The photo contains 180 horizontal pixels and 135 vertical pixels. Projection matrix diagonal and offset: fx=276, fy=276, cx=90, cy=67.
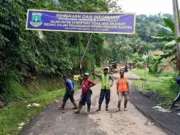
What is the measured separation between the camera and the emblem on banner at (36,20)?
1269 centimetres

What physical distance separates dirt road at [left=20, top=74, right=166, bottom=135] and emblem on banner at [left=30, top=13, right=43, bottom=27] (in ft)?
14.6

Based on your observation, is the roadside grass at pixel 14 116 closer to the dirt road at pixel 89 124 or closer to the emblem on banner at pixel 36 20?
the dirt road at pixel 89 124

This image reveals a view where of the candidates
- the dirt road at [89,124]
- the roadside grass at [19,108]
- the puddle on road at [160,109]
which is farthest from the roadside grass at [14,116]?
the puddle on road at [160,109]

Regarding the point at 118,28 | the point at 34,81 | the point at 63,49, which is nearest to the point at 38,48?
the point at 34,81

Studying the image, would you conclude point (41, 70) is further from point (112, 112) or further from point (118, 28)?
point (112, 112)

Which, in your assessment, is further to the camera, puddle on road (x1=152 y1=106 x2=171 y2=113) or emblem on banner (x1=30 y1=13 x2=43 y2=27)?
emblem on banner (x1=30 y1=13 x2=43 y2=27)

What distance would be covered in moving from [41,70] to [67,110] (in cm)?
684

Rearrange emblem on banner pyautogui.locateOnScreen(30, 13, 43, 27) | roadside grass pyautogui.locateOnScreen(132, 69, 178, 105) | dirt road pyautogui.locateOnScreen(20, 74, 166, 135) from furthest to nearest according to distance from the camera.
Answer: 1. roadside grass pyautogui.locateOnScreen(132, 69, 178, 105)
2. emblem on banner pyautogui.locateOnScreen(30, 13, 43, 27)
3. dirt road pyautogui.locateOnScreen(20, 74, 166, 135)

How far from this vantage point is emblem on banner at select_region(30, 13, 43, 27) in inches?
500

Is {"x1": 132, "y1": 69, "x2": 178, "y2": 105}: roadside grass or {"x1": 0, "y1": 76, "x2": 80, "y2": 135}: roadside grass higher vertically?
{"x1": 0, "y1": 76, "x2": 80, "y2": 135}: roadside grass

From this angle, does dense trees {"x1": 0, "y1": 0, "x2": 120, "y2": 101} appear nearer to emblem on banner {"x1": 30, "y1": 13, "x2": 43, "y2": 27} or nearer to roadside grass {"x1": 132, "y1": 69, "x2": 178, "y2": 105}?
emblem on banner {"x1": 30, "y1": 13, "x2": 43, "y2": 27}

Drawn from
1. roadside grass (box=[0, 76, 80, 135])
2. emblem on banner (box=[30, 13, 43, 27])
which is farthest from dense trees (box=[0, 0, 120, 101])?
roadside grass (box=[0, 76, 80, 135])

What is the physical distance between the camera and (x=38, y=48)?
1738cm

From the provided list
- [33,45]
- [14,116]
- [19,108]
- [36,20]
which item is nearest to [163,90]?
[33,45]
